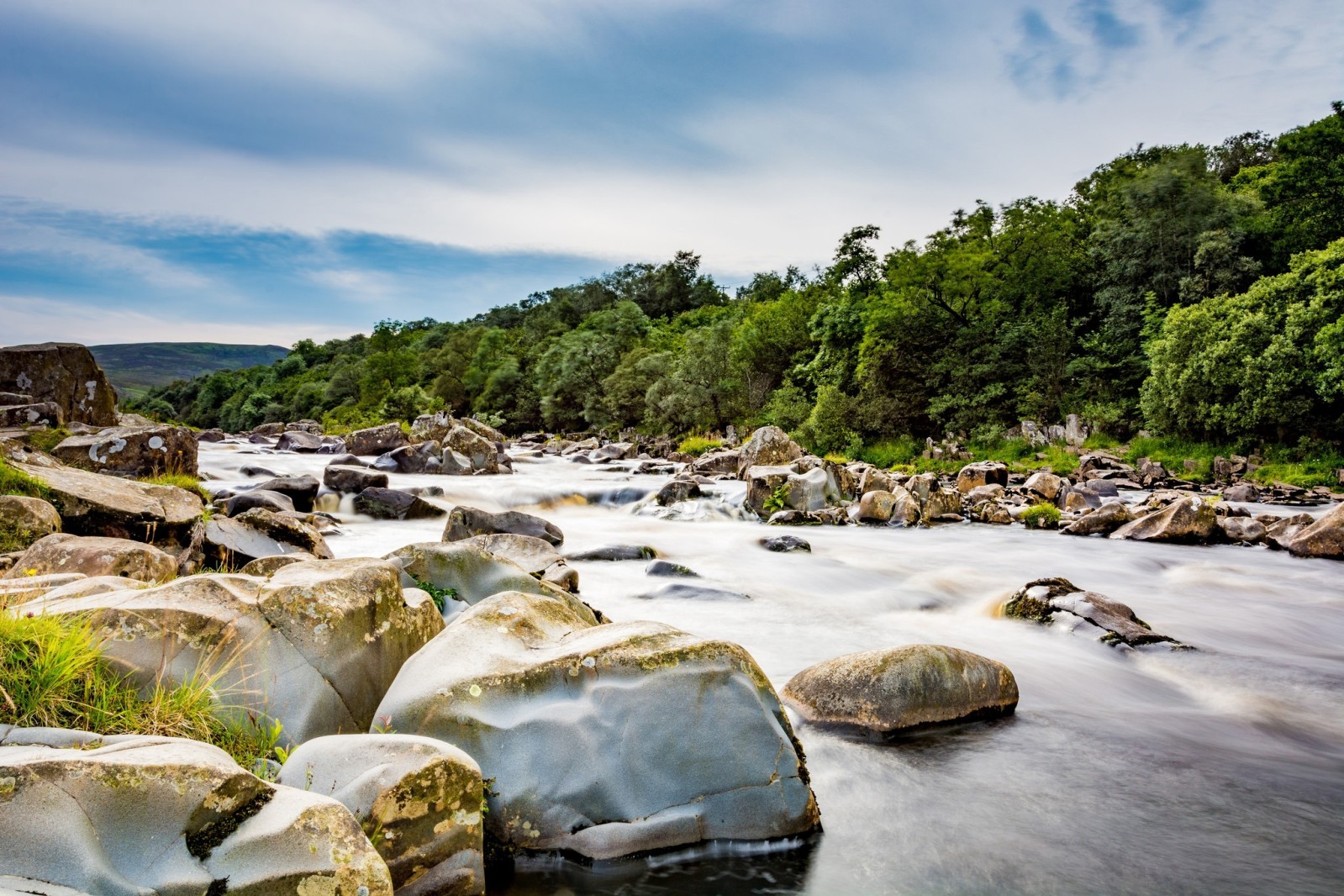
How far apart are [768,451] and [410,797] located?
86.9 feet

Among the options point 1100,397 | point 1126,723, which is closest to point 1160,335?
point 1100,397

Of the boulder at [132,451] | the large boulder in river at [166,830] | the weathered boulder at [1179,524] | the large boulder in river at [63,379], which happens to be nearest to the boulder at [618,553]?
the boulder at [132,451]

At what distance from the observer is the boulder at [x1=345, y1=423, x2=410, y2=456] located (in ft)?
104

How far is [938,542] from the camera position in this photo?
1828cm

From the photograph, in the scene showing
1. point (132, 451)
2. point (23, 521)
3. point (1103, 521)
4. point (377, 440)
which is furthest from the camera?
point (377, 440)

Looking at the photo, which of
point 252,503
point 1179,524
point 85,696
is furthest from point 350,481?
point 1179,524

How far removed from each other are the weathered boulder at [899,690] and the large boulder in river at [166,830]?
438 cm

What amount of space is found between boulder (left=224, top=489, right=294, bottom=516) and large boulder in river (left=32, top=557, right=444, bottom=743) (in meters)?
8.95

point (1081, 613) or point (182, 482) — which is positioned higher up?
point (182, 482)

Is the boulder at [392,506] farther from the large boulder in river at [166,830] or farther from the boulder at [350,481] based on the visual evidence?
the large boulder in river at [166,830]

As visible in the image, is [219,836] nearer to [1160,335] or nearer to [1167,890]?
[1167,890]

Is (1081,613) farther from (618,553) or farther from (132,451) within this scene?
(132,451)

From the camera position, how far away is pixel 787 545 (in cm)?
1673

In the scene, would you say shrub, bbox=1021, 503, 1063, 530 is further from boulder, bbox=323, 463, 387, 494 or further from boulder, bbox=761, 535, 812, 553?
boulder, bbox=323, 463, 387, 494
